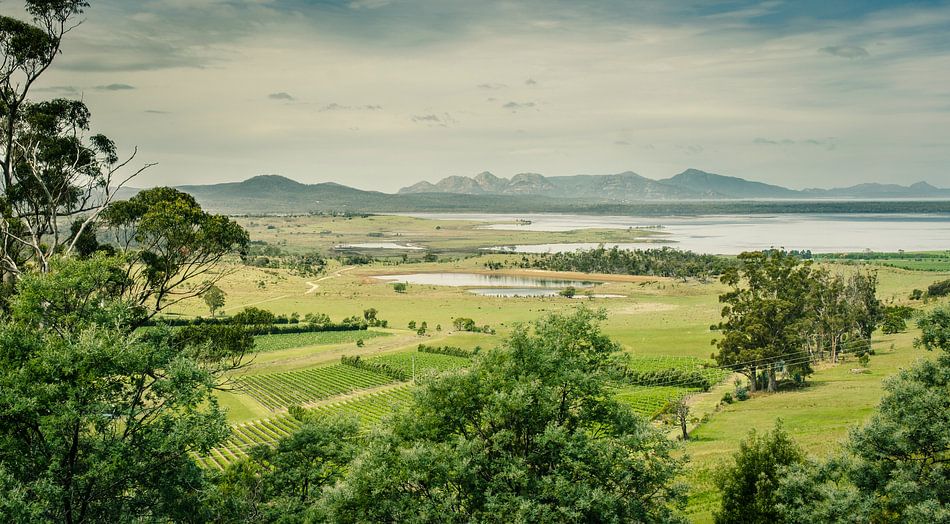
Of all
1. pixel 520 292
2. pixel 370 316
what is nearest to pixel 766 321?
pixel 370 316

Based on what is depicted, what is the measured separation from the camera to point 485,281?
6649 inches

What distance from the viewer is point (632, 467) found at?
64.0 ft

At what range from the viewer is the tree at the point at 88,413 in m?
15.2

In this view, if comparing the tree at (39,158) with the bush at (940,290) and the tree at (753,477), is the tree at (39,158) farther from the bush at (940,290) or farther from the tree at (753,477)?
the bush at (940,290)

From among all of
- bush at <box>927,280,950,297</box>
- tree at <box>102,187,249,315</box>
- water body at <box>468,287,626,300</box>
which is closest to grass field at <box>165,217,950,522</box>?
tree at <box>102,187,249,315</box>

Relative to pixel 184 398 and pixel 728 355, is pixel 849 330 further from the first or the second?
pixel 184 398

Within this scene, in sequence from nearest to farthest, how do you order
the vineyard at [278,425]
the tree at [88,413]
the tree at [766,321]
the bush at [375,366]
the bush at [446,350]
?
the tree at [88,413]
the vineyard at [278,425]
the tree at [766,321]
the bush at [375,366]
the bush at [446,350]

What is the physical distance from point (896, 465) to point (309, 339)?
93.7m

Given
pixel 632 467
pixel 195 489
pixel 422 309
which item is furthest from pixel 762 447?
pixel 422 309

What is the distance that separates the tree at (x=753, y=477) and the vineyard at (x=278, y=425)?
2732 centimetres

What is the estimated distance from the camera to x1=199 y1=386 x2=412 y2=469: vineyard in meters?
51.6

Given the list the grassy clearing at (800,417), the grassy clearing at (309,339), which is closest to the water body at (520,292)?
the grassy clearing at (309,339)

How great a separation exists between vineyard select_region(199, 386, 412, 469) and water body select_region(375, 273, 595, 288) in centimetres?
8819

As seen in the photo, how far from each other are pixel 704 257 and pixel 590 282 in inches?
1614
